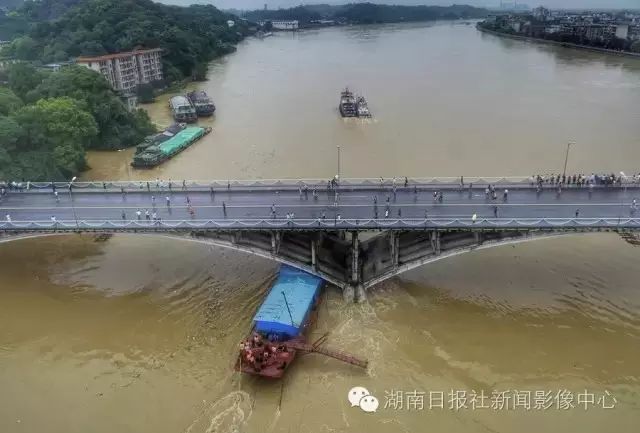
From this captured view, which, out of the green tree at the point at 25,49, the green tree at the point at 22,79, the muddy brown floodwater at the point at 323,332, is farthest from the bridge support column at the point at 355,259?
the green tree at the point at 25,49

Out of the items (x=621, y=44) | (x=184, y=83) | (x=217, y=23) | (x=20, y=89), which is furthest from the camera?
(x=217, y=23)

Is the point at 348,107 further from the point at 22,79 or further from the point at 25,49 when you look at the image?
the point at 25,49

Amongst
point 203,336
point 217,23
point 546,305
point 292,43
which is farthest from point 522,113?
point 217,23

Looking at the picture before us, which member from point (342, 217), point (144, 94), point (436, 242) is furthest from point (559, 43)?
point (342, 217)

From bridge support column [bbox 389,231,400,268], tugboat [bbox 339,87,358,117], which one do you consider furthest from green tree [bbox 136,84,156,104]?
bridge support column [bbox 389,231,400,268]

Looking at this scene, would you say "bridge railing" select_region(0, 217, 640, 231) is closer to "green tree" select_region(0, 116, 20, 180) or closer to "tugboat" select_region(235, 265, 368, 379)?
"tugboat" select_region(235, 265, 368, 379)

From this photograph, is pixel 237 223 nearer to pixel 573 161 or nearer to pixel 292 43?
pixel 573 161

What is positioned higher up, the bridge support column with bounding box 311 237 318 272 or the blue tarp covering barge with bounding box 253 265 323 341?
the bridge support column with bounding box 311 237 318 272
